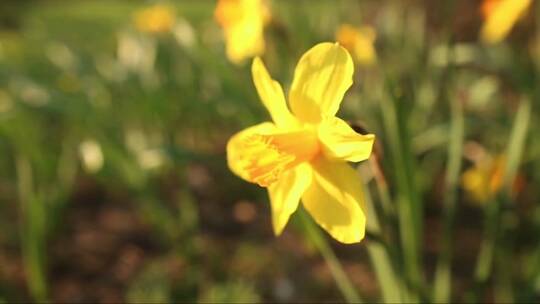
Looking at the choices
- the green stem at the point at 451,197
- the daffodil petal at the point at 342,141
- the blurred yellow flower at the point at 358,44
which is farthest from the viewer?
the blurred yellow flower at the point at 358,44

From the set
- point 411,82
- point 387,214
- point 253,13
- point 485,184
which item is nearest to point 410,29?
point 411,82

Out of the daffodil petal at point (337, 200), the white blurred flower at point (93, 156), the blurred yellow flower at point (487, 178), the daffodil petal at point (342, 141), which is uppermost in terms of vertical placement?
the daffodil petal at point (342, 141)

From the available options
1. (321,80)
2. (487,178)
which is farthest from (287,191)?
(487,178)

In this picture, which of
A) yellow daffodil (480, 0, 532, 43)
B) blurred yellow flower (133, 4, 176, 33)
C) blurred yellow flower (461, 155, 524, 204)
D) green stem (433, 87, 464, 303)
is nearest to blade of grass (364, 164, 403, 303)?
green stem (433, 87, 464, 303)

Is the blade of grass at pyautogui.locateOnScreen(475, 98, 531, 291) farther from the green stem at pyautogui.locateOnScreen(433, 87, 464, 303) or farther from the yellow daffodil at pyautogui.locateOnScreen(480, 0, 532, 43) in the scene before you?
the yellow daffodil at pyautogui.locateOnScreen(480, 0, 532, 43)

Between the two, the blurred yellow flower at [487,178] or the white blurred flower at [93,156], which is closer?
the blurred yellow flower at [487,178]

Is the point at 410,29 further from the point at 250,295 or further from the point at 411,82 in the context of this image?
the point at 250,295

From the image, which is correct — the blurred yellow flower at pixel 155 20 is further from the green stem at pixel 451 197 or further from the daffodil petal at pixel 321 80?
the daffodil petal at pixel 321 80

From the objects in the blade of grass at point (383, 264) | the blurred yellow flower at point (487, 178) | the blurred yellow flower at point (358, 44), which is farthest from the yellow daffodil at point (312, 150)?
the blurred yellow flower at point (358, 44)
